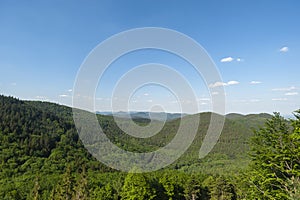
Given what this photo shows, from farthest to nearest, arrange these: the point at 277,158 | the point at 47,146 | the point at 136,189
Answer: the point at 47,146, the point at 136,189, the point at 277,158

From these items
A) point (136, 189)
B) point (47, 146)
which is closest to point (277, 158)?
point (136, 189)

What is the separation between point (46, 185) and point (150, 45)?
48.3 meters

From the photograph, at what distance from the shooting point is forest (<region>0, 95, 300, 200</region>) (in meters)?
16.6

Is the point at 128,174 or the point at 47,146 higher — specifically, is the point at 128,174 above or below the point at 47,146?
above

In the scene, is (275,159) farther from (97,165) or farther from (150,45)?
(97,165)

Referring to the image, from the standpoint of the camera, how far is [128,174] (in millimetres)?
35906

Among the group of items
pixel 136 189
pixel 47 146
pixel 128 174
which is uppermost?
pixel 128 174

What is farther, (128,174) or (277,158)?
(128,174)

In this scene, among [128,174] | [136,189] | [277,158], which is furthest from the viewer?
[128,174]

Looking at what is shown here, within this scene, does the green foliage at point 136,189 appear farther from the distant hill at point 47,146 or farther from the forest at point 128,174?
the distant hill at point 47,146

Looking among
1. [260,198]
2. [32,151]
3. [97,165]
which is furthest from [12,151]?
[260,198]

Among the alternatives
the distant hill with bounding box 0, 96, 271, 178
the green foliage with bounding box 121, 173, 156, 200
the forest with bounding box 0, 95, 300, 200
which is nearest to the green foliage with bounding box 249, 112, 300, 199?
the forest with bounding box 0, 95, 300, 200

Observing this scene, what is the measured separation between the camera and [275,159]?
16.0 metres

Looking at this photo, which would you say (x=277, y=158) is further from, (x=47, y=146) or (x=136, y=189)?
(x=47, y=146)
